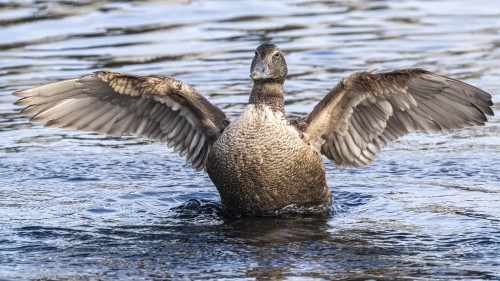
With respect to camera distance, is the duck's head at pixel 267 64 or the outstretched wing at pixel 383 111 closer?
the duck's head at pixel 267 64

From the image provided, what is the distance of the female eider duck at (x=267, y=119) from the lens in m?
9.02

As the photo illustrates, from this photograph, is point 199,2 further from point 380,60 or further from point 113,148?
point 113,148

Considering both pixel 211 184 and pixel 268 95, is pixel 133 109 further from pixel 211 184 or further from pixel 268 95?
pixel 268 95

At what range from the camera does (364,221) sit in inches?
368

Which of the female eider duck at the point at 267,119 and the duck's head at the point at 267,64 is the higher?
the duck's head at the point at 267,64

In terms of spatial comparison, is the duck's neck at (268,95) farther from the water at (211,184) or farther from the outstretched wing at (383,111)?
the water at (211,184)

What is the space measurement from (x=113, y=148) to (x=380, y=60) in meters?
4.62

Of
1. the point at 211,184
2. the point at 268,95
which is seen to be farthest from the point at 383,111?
the point at 211,184

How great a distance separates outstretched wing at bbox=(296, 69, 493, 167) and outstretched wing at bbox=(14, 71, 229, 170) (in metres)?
0.97

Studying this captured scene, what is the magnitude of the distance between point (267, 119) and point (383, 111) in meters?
1.36

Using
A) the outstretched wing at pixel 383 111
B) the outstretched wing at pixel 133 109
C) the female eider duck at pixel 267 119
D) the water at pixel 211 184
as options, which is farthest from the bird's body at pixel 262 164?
the outstretched wing at pixel 133 109

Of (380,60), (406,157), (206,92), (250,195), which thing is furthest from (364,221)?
(380,60)

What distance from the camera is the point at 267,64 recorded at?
9070mm

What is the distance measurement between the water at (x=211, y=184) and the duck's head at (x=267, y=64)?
123cm
